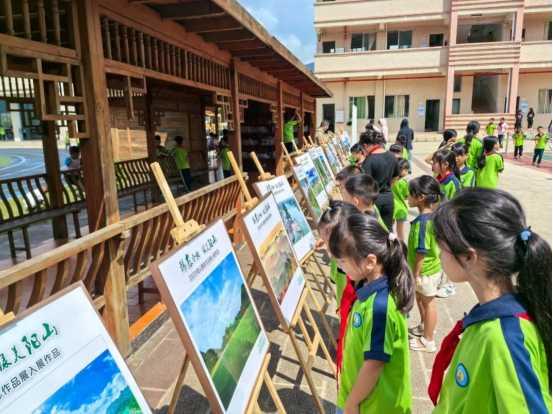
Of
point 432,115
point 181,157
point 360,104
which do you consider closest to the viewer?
point 181,157

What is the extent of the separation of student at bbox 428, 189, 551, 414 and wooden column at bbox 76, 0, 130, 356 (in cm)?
258

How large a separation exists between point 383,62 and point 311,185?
2723 centimetres

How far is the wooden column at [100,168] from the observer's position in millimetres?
2951

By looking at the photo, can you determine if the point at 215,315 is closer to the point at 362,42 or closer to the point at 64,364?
the point at 64,364

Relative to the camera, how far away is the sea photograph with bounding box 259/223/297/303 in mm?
2561

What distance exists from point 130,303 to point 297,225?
91.0 inches

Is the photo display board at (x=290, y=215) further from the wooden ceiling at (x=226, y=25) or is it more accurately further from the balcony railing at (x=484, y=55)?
the balcony railing at (x=484, y=55)

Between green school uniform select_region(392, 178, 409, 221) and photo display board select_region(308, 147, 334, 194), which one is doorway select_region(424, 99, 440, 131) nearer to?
photo display board select_region(308, 147, 334, 194)

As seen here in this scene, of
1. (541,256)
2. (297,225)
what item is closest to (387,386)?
(541,256)

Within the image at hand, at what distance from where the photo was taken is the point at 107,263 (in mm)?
3186

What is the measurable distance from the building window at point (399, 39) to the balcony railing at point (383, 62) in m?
2.03

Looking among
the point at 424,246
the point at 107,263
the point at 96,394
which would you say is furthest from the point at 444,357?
the point at 107,263

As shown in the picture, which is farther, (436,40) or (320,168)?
(436,40)

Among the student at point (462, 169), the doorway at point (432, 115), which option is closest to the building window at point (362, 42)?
the doorway at point (432, 115)
